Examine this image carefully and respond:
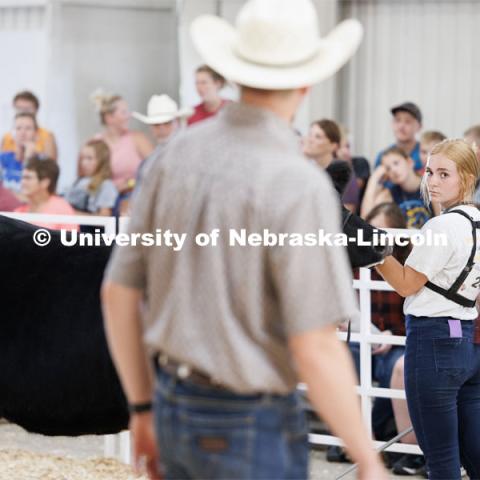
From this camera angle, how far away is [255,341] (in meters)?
2.22

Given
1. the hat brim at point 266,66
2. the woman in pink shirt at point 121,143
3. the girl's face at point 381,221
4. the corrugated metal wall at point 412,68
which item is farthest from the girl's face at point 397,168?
the hat brim at point 266,66

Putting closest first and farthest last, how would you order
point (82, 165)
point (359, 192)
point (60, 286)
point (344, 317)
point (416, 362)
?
point (344, 317) < point (416, 362) < point (60, 286) < point (359, 192) < point (82, 165)

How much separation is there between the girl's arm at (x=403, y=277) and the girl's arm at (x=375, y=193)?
305 centimetres

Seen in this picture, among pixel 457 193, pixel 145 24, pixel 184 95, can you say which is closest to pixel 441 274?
pixel 457 193

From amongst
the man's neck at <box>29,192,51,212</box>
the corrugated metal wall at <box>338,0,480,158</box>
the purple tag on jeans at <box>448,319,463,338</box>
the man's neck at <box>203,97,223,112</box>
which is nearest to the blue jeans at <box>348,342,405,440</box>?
the purple tag on jeans at <box>448,319,463,338</box>

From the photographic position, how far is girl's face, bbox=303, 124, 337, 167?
713 centimetres

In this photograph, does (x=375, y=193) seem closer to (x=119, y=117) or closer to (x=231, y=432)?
(x=119, y=117)

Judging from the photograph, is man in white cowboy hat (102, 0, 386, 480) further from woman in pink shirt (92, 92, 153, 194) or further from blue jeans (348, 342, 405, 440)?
woman in pink shirt (92, 92, 153, 194)

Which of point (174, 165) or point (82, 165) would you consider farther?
point (82, 165)

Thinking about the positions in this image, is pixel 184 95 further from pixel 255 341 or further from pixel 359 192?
pixel 255 341

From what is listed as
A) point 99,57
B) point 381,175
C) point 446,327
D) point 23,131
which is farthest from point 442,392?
point 99,57

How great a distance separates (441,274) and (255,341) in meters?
1.61

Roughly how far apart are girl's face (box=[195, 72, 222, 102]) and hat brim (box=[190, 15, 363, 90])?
5.80 m

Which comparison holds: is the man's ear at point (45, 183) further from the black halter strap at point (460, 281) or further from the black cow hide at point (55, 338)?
the black halter strap at point (460, 281)
